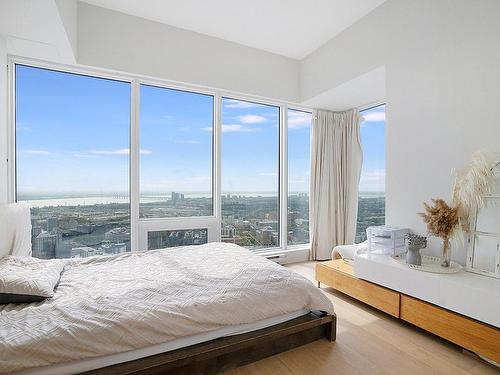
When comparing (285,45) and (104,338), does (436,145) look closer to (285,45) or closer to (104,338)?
(285,45)

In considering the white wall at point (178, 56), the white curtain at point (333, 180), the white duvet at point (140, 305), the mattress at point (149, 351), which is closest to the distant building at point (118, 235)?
the white duvet at point (140, 305)

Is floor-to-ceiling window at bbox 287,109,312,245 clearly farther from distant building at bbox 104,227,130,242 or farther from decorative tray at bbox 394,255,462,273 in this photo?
distant building at bbox 104,227,130,242

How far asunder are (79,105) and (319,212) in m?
3.65

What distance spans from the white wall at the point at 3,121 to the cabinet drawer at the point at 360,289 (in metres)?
3.37

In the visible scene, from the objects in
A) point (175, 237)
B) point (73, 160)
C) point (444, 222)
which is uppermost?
point (73, 160)

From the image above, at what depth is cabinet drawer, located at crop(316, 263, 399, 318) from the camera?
2428mm

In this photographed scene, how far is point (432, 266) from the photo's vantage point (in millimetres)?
2324

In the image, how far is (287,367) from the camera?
6.01 ft

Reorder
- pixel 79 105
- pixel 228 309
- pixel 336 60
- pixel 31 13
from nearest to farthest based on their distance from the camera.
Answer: pixel 228 309
pixel 31 13
pixel 79 105
pixel 336 60

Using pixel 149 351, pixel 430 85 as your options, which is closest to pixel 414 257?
pixel 430 85

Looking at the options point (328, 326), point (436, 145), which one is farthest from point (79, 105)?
point (436, 145)

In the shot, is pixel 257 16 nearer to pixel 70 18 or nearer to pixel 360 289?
pixel 70 18

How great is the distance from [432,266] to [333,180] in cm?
236

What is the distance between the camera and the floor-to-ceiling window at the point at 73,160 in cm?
300
